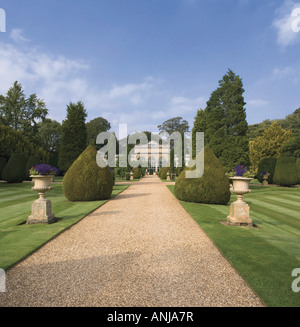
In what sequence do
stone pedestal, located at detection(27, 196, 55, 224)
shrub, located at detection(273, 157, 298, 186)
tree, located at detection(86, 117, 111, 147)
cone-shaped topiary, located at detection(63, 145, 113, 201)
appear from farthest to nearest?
tree, located at detection(86, 117, 111, 147)
shrub, located at detection(273, 157, 298, 186)
cone-shaped topiary, located at detection(63, 145, 113, 201)
stone pedestal, located at detection(27, 196, 55, 224)

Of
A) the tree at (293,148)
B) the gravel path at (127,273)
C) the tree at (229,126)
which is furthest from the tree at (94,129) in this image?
the gravel path at (127,273)

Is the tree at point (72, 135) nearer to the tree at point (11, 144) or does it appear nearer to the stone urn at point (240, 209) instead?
the tree at point (11, 144)

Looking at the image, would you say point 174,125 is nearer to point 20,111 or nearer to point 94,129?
point 94,129

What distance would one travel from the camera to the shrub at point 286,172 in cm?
1934

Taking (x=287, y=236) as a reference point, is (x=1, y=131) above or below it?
above

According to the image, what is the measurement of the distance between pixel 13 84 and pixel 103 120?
3257cm

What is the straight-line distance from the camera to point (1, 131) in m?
23.6

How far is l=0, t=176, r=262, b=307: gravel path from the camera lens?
2.68 meters

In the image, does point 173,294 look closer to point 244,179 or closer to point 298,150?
point 244,179

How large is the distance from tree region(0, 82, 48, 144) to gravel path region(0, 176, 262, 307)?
3524cm

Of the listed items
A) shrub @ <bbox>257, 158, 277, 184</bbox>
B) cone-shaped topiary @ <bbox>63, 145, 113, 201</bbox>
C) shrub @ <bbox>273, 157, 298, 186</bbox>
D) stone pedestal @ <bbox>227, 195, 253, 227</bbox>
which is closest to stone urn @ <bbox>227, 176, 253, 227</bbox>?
stone pedestal @ <bbox>227, 195, 253, 227</bbox>

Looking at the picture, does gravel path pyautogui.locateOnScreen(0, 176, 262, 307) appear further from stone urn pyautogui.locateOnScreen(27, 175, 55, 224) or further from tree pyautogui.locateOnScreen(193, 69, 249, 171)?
tree pyautogui.locateOnScreen(193, 69, 249, 171)
